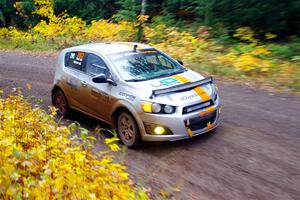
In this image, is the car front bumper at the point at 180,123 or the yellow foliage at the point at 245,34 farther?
the yellow foliage at the point at 245,34

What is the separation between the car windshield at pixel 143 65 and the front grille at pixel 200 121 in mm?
1258

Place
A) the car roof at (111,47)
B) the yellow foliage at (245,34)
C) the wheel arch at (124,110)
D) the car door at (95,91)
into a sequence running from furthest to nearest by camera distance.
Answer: the yellow foliage at (245,34)
the car roof at (111,47)
the car door at (95,91)
the wheel arch at (124,110)

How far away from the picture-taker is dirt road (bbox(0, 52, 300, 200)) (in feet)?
18.7

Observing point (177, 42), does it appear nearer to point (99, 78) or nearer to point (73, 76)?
point (73, 76)

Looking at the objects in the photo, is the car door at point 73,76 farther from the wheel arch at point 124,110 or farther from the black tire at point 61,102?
the wheel arch at point 124,110

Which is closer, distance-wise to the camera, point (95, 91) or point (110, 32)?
point (95, 91)

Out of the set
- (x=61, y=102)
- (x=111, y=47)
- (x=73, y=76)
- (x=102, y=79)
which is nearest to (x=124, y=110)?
(x=102, y=79)

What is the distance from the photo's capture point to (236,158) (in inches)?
261

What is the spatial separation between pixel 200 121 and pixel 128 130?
1.38 meters

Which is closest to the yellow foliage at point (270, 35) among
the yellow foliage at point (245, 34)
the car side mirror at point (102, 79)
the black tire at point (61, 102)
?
the yellow foliage at point (245, 34)

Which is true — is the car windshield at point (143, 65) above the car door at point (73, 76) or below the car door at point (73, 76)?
above

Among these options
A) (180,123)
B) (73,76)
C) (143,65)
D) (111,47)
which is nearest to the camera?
(180,123)

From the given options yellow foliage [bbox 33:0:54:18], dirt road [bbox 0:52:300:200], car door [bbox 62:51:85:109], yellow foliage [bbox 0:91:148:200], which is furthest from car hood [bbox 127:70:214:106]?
yellow foliage [bbox 33:0:54:18]

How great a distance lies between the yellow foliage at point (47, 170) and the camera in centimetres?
349
